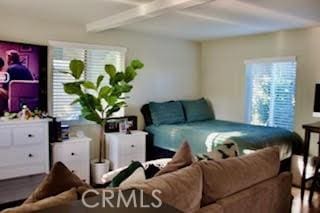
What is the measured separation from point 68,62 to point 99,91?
652 millimetres

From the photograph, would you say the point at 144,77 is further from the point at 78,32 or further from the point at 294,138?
the point at 294,138

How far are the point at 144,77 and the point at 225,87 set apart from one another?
5.17 feet

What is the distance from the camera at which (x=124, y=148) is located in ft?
15.1

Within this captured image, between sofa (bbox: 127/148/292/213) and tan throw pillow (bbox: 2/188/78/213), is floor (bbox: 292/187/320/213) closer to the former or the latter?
sofa (bbox: 127/148/292/213)

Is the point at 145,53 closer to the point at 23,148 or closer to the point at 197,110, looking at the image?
the point at 197,110

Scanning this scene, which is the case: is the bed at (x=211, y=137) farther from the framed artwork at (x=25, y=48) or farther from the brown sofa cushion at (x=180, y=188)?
the brown sofa cushion at (x=180, y=188)

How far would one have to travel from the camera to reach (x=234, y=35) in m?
5.39

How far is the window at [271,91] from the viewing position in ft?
16.0

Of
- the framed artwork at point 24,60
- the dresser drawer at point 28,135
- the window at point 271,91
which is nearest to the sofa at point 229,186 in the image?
the dresser drawer at point 28,135

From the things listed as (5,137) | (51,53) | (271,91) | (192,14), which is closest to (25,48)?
(51,53)

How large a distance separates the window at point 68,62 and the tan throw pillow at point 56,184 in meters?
3.09

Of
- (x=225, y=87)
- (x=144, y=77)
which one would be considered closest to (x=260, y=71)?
(x=225, y=87)

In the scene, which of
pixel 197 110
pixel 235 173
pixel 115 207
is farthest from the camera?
pixel 197 110

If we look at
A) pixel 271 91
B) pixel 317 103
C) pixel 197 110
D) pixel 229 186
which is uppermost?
pixel 271 91
